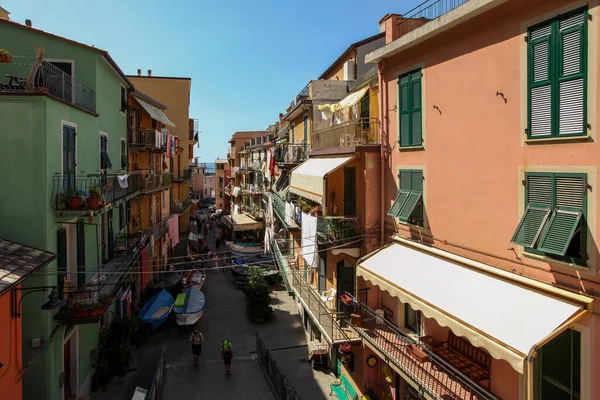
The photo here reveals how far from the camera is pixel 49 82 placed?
13.1m

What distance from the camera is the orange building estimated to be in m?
8.84

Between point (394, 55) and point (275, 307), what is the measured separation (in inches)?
764

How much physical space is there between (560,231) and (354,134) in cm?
790

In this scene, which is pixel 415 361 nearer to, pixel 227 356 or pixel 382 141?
pixel 382 141

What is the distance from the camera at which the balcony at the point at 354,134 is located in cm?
1344

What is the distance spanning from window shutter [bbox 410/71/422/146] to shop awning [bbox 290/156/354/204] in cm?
258

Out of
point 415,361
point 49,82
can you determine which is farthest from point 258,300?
point 49,82

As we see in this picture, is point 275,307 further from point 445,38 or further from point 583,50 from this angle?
point 583,50

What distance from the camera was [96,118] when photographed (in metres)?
16.2

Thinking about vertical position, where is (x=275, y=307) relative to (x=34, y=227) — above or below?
below

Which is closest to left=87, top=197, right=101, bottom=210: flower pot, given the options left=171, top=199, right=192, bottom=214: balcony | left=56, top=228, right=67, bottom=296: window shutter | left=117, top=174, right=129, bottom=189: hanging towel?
left=56, top=228, right=67, bottom=296: window shutter

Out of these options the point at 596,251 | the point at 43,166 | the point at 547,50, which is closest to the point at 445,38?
the point at 547,50

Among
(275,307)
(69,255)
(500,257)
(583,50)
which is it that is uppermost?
(583,50)

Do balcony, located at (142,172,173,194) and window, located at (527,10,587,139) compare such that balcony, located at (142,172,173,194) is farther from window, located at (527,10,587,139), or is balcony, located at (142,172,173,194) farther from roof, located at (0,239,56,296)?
window, located at (527,10,587,139)
